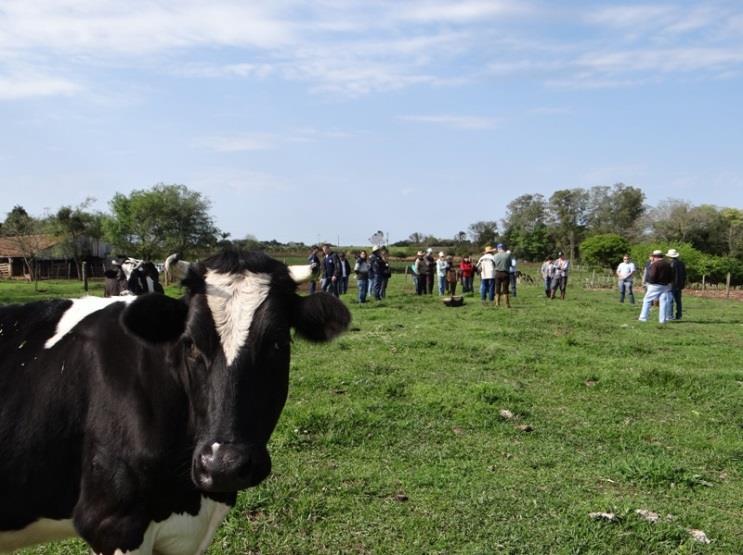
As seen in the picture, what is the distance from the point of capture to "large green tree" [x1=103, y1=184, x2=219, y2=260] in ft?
248

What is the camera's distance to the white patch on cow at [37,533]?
3.57m

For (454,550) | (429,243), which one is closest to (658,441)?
(454,550)

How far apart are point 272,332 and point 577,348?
1015 centimetres

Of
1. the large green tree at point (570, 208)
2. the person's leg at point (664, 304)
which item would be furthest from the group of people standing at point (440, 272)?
the large green tree at point (570, 208)

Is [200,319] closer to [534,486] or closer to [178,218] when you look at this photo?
[534,486]

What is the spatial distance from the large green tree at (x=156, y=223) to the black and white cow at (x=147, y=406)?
239 feet

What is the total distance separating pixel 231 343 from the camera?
10.8ft

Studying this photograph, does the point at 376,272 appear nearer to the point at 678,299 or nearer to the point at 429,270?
the point at 429,270

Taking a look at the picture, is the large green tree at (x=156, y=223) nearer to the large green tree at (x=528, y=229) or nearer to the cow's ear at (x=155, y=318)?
the large green tree at (x=528, y=229)

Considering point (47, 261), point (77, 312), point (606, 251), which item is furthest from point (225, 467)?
point (47, 261)

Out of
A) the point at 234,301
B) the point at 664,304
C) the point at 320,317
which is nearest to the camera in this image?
the point at 234,301

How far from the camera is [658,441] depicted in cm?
727

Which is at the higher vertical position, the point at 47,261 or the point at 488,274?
the point at 488,274

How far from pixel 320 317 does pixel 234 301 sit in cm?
60
